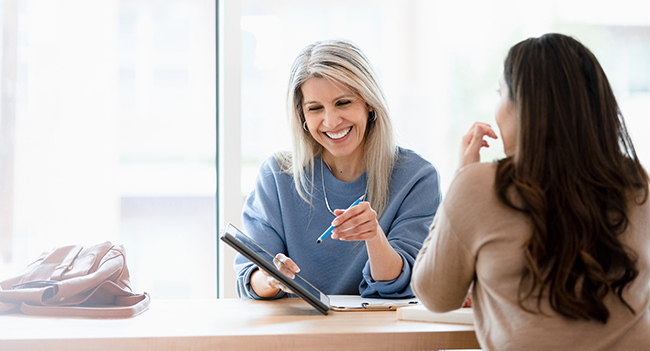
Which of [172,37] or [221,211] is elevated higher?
[172,37]

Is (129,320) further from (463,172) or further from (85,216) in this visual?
(85,216)

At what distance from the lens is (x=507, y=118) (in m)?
0.92

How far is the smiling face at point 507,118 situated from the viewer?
915 millimetres

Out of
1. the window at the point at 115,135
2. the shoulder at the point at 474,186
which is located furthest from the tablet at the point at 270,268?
the window at the point at 115,135

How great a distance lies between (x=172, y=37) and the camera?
83.3 inches

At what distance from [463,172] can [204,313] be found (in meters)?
0.69

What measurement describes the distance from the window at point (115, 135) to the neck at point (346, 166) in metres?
0.68

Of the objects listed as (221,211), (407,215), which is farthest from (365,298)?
(221,211)

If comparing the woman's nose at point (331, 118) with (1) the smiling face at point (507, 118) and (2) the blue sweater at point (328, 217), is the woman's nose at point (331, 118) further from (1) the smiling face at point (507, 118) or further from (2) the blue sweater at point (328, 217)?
(1) the smiling face at point (507, 118)

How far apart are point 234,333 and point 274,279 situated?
0.28 meters

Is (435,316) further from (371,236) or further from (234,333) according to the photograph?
(234,333)

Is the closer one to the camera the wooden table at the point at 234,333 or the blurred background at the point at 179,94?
the wooden table at the point at 234,333

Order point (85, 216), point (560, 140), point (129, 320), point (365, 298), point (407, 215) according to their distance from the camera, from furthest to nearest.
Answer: point (85, 216) < point (407, 215) < point (365, 298) < point (129, 320) < point (560, 140)

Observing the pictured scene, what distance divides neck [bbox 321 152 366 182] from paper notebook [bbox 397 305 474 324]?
62cm
